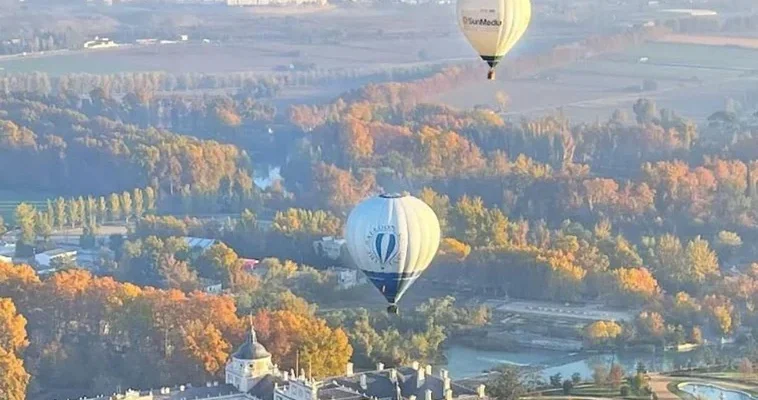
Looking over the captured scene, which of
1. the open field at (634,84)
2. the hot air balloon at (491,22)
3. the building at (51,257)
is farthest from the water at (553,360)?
the open field at (634,84)

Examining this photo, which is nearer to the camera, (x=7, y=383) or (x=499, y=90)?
(x=7, y=383)

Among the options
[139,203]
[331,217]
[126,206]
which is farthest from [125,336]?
[139,203]

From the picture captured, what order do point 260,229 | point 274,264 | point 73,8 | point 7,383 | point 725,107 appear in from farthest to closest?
point 73,8
point 725,107
point 260,229
point 274,264
point 7,383

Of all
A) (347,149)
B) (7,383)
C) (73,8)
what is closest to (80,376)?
(7,383)

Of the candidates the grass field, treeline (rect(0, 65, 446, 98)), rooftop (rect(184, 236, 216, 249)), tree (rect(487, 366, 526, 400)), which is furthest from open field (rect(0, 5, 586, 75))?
tree (rect(487, 366, 526, 400))

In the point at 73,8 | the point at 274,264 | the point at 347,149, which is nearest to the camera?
the point at 274,264

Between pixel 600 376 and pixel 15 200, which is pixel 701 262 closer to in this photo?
pixel 600 376

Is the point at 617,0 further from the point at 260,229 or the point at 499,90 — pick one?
the point at 260,229

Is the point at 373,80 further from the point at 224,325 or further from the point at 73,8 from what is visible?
the point at 224,325

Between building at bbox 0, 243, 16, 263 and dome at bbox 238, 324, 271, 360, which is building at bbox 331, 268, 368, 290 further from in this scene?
dome at bbox 238, 324, 271, 360
